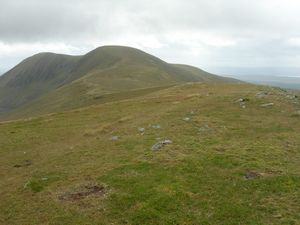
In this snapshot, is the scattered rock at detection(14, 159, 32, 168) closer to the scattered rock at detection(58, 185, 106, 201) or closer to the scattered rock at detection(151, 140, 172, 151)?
the scattered rock at detection(58, 185, 106, 201)

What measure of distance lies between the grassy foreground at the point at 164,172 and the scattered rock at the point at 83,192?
0.07 m

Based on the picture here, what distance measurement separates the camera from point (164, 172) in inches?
981

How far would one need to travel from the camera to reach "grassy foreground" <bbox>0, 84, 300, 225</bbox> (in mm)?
19844

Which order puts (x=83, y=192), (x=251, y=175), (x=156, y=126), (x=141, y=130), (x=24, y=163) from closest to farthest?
1. (x=83, y=192)
2. (x=251, y=175)
3. (x=24, y=163)
4. (x=141, y=130)
5. (x=156, y=126)

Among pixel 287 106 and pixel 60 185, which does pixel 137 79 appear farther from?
pixel 60 185

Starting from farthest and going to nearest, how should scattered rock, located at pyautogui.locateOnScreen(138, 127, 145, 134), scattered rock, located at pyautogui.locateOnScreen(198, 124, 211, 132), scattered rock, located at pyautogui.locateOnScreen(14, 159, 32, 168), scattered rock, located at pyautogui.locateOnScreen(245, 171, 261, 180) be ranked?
1. scattered rock, located at pyautogui.locateOnScreen(138, 127, 145, 134)
2. scattered rock, located at pyautogui.locateOnScreen(198, 124, 211, 132)
3. scattered rock, located at pyautogui.locateOnScreen(14, 159, 32, 168)
4. scattered rock, located at pyautogui.locateOnScreen(245, 171, 261, 180)

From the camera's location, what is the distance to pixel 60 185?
25.1 metres

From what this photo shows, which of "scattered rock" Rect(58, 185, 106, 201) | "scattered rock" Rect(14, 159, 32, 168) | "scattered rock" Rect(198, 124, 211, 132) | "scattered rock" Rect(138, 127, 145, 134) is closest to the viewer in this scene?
"scattered rock" Rect(58, 185, 106, 201)

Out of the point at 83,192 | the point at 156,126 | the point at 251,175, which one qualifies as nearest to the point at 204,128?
the point at 156,126

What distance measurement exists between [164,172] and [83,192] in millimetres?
5635

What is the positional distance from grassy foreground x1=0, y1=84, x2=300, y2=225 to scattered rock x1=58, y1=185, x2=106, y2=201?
68 mm

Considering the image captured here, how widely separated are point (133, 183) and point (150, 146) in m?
8.01

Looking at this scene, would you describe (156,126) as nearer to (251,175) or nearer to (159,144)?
(159,144)

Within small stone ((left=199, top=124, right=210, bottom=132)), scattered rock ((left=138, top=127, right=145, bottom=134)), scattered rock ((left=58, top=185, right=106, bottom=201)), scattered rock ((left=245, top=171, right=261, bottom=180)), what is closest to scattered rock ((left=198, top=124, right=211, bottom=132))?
small stone ((left=199, top=124, right=210, bottom=132))
